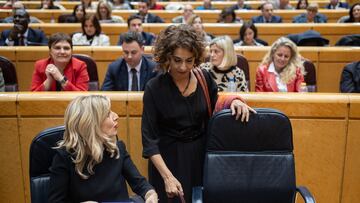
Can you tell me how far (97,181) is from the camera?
1.91 m

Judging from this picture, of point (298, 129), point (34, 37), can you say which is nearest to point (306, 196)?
point (298, 129)

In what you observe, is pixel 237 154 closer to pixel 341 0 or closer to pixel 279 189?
pixel 279 189

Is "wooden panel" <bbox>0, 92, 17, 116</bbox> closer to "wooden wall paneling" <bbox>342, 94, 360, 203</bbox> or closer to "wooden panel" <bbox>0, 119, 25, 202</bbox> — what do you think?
"wooden panel" <bbox>0, 119, 25, 202</bbox>

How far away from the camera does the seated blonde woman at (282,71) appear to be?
3617 mm

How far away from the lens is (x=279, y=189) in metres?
2.08

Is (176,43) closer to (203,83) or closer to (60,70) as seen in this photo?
(203,83)

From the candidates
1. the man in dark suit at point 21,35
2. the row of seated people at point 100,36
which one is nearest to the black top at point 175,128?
the row of seated people at point 100,36

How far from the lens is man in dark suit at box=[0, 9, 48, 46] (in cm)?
533

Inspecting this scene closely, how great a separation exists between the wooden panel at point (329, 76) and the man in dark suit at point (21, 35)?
3.38 m

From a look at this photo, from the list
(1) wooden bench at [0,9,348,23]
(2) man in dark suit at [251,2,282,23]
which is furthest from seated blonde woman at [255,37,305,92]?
(1) wooden bench at [0,9,348,23]

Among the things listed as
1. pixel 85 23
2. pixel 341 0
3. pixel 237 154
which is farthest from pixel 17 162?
pixel 341 0

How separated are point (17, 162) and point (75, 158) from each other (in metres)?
0.92

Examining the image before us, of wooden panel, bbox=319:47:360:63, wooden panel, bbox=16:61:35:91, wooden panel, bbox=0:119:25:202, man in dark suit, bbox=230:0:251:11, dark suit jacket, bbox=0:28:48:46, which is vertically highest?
man in dark suit, bbox=230:0:251:11

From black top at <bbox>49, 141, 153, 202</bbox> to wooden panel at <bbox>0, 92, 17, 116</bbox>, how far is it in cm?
83
